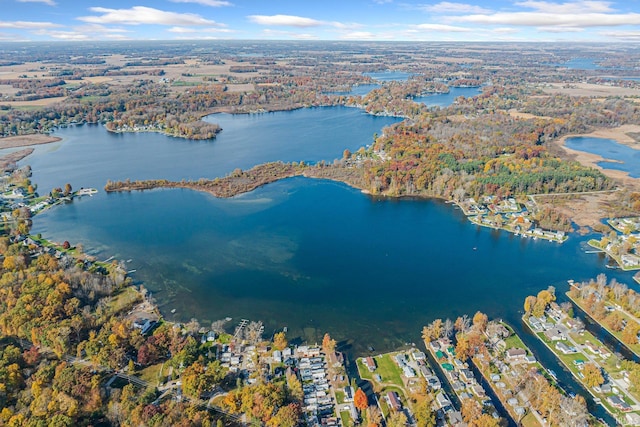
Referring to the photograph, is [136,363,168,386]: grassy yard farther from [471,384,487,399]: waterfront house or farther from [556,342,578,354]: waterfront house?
[556,342,578,354]: waterfront house

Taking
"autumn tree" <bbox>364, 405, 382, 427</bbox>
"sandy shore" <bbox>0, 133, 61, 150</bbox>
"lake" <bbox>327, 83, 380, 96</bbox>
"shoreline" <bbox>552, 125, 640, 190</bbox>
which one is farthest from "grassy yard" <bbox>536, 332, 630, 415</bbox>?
"lake" <bbox>327, 83, 380, 96</bbox>

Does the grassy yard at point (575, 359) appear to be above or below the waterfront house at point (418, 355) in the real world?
below

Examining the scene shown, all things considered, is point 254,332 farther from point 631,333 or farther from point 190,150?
point 190,150

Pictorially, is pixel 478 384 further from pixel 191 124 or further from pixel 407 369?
pixel 191 124

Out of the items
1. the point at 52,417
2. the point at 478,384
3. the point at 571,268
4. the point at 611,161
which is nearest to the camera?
the point at 52,417

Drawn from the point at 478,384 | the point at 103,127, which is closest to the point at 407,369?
the point at 478,384

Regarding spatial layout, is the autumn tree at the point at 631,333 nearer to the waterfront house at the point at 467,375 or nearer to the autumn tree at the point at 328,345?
the waterfront house at the point at 467,375

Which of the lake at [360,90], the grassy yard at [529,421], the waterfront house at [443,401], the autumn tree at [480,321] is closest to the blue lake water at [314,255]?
the autumn tree at [480,321]
